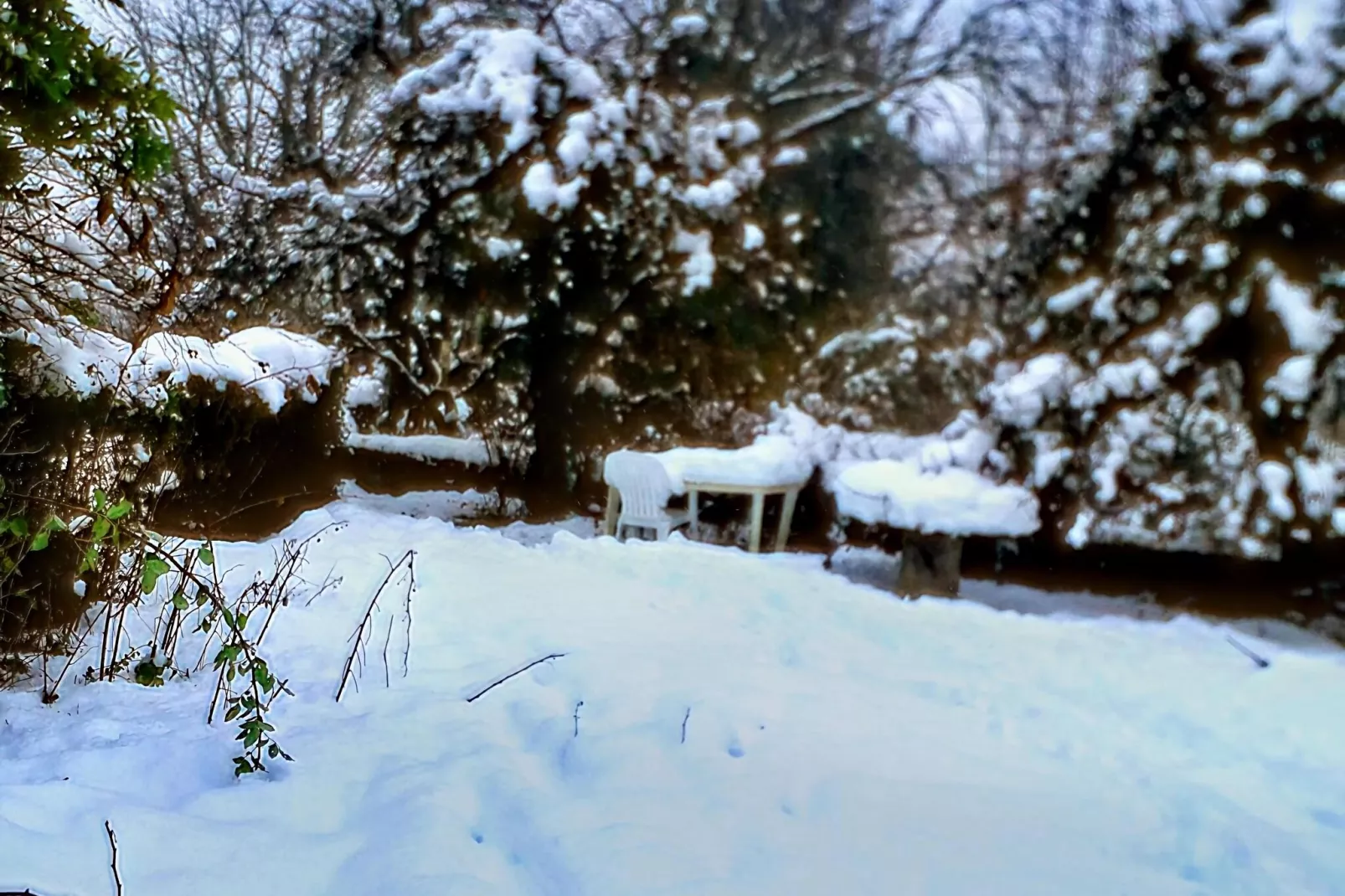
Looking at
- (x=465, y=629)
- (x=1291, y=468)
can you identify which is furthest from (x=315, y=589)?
(x=1291, y=468)

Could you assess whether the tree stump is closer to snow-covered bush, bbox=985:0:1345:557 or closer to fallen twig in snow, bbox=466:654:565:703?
snow-covered bush, bbox=985:0:1345:557

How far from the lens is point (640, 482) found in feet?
22.3

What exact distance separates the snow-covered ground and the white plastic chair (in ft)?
8.42

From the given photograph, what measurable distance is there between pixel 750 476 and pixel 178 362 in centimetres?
380

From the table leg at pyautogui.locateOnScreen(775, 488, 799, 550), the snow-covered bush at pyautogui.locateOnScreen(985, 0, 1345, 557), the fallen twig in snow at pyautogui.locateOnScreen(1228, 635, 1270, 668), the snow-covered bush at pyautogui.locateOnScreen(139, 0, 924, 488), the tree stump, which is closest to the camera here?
the fallen twig in snow at pyautogui.locateOnScreen(1228, 635, 1270, 668)

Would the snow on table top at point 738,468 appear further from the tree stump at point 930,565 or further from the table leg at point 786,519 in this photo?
the tree stump at point 930,565

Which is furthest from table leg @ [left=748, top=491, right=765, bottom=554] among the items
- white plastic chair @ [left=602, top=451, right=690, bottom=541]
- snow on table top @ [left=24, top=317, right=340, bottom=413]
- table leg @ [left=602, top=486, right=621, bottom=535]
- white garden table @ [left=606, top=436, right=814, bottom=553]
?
snow on table top @ [left=24, top=317, right=340, bottom=413]

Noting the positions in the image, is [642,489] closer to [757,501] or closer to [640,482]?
[640,482]

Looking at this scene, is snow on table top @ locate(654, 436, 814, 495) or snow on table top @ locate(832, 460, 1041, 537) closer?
snow on table top @ locate(832, 460, 1041, 537)

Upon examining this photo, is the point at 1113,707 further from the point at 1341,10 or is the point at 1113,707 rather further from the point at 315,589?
the point at 1341,10

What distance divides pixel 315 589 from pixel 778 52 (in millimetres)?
7200

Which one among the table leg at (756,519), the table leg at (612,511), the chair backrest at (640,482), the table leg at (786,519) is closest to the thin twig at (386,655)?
the chair backrest at (640,482)

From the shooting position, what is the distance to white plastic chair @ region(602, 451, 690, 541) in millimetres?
6715

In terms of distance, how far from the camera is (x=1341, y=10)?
4.52 metres
